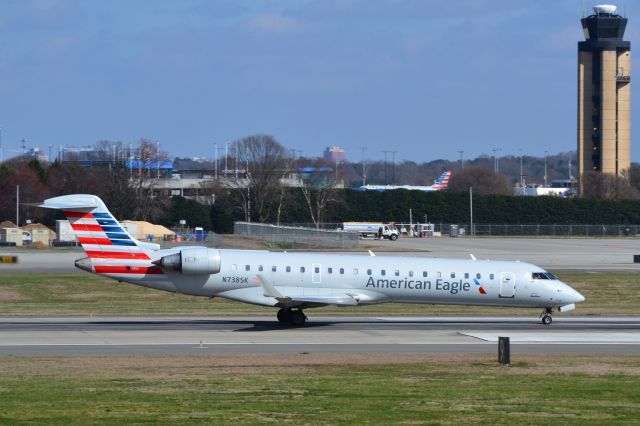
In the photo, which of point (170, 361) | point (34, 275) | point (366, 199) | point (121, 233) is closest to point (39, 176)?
point (366, 199)

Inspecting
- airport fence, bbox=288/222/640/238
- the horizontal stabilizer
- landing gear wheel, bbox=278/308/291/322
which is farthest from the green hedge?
the horizontal stabilizer

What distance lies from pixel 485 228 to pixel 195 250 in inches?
3627

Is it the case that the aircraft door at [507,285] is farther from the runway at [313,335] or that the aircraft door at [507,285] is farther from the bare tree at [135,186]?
the bare tree at [135,186]

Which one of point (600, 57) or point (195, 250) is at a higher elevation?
point (600, 57)

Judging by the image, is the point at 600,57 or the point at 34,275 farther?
the point at 600,57

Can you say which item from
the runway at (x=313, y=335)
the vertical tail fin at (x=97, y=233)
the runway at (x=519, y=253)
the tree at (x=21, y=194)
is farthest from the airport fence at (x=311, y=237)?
the vertical tail fin at (x=97, y=233)

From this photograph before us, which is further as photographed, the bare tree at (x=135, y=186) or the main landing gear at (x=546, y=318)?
the bare tree at (x=135, y=186)

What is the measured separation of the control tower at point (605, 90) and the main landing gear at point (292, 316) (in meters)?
121

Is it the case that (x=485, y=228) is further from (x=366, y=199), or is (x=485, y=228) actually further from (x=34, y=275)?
(x=34, y=275)

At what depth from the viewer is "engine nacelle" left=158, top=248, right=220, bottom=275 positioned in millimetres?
35281

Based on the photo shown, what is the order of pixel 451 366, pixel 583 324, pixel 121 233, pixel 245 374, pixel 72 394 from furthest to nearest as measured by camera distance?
pixel 583 324
pixel 121 233
pixel 451 366
pixel 245 374
pixel 72 394

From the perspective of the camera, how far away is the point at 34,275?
57094 mm

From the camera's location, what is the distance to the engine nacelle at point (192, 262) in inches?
1389

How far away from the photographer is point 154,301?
47875 mm
